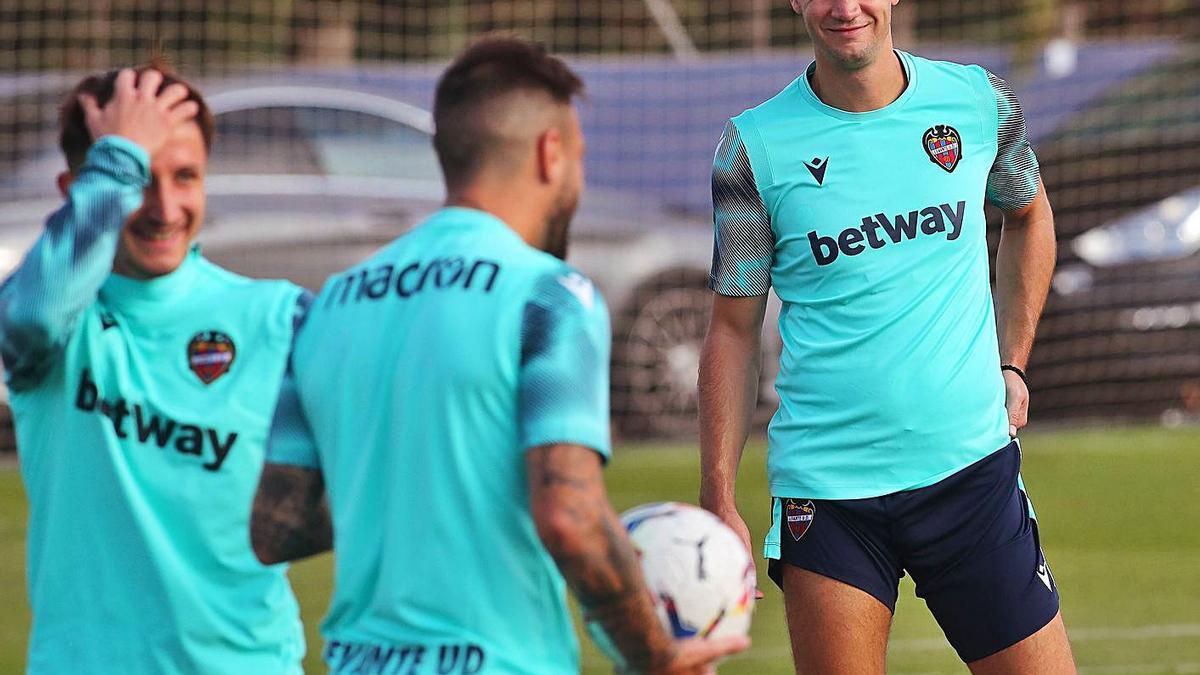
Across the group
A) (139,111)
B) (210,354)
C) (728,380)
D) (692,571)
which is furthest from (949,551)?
(139,111)

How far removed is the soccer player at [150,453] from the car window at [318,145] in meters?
9.29

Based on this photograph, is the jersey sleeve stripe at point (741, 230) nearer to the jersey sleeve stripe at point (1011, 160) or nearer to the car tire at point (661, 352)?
the jersey sleeve stripe at point (1011, 160)

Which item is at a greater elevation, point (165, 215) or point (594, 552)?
point (165, 215)

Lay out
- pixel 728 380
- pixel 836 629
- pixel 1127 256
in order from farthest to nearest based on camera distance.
Answer: pixel 1127 256 < pixel 728 380 < pixel 836 629

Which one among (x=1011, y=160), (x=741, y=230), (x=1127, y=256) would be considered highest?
(x=1011, y=160)

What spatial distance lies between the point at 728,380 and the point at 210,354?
1343 mm

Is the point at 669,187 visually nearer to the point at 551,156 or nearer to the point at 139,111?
the point at 139,111

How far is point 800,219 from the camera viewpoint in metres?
4.52

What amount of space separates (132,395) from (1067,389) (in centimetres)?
1150

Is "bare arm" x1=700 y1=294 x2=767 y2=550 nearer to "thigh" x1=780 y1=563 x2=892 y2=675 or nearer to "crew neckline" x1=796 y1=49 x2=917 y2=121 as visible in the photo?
"thigh" x1=780 y1=563 x2=892 y2=675

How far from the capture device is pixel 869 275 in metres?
4.49

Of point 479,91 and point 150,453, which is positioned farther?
point 150,453

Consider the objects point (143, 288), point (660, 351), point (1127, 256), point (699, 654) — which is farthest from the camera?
point (1127, 256)

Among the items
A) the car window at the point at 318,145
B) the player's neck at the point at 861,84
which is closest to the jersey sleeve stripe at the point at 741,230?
the player's neck at the point at 861,84
